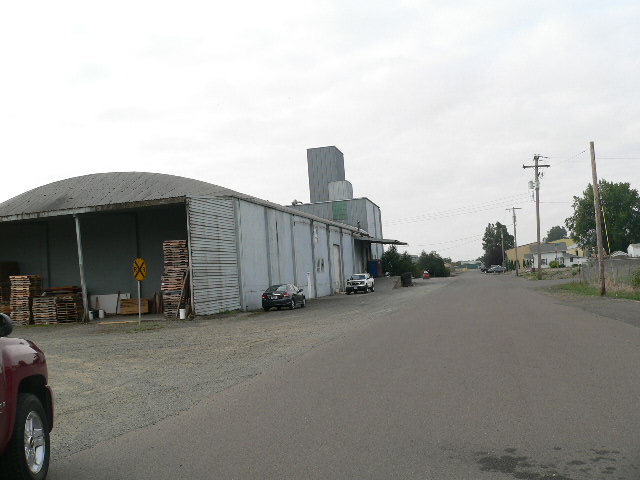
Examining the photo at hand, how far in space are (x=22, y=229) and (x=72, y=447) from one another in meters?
31.7

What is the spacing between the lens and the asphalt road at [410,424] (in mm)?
5215

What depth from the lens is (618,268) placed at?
31672 mm

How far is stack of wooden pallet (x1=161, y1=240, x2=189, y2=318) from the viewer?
27.1m

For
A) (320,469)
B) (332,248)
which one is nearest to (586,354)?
(320,469)

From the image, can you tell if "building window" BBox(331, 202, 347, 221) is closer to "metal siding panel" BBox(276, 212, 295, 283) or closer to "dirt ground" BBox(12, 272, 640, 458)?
"metal siding panel" BBox(276, 212, 295, 283)

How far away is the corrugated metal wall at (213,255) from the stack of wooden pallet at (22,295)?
30.5 ft

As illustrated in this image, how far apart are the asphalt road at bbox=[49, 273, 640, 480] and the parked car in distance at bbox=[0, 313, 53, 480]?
0.46 meters

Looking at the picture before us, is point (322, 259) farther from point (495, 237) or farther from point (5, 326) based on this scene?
point (495, 237)

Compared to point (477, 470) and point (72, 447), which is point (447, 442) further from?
point (72, 447)

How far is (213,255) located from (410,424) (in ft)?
74.1

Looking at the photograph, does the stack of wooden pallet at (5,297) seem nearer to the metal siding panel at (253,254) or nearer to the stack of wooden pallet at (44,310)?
the stack of wooden pallet at (44,310)

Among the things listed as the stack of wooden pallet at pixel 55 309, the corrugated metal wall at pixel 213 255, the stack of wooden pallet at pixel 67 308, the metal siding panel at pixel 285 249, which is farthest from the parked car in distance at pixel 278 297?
the stack of wooden pallet at pixel 55 309

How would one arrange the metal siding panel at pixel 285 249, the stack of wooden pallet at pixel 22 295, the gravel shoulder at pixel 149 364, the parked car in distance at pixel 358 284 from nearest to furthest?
1. the gravel shoulder at pixel 149 364
2. the stack of wooden pallet at pixel 22 295
3. the metal siding panel at pixel 285 249
4. the parked car in distance at pixel 358 284

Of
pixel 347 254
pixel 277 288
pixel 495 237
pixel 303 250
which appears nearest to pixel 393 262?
pixel 347 254
